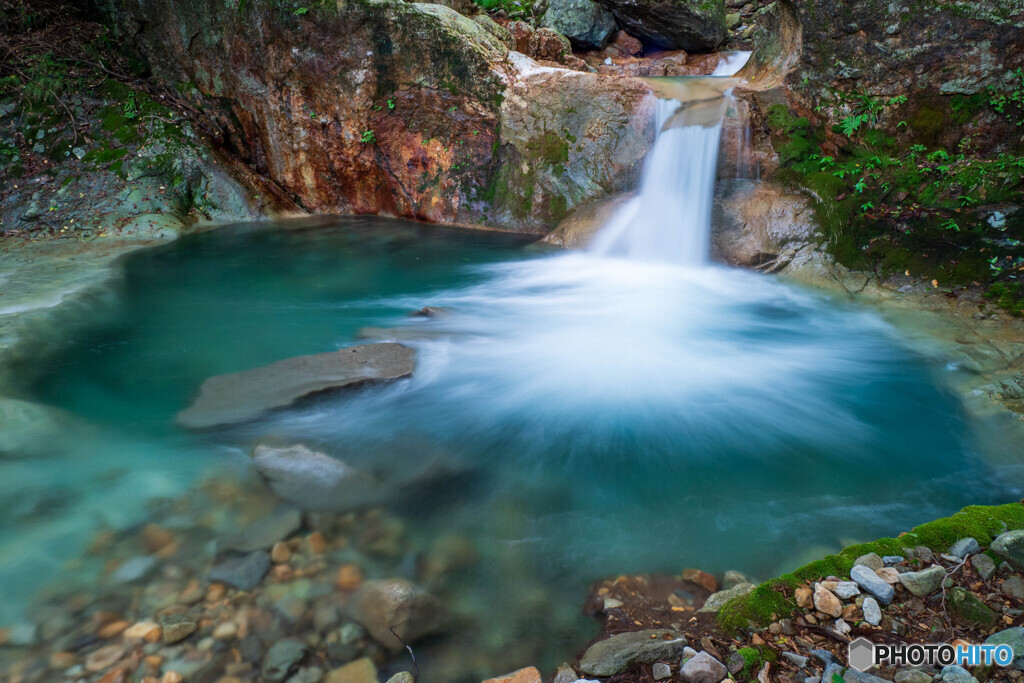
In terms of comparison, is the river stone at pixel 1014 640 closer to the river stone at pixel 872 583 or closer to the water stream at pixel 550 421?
the river stone at pixel 872 583

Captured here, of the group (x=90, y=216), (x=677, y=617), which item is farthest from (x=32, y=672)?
(x=90, y=216)

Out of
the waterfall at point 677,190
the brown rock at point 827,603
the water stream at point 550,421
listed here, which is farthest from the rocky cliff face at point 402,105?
the brown rock at point 827,603

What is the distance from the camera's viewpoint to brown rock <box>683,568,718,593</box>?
2.82 m

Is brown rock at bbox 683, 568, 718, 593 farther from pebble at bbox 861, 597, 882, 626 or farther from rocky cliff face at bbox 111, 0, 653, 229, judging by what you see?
rocky cliff face at bbox 111, 0, 653, 229

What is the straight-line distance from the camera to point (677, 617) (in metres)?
2.57

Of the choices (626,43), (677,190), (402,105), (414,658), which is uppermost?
(626,43)

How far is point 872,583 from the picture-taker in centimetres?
237

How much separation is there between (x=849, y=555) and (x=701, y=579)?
667 mm

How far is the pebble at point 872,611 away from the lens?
223 centimetres

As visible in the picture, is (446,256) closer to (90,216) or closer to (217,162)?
(217,162)

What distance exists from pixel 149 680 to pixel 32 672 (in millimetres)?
469

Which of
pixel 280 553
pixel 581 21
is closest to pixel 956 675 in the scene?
pixel 280 553

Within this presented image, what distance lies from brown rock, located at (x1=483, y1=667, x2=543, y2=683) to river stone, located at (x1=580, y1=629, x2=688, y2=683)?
18cm

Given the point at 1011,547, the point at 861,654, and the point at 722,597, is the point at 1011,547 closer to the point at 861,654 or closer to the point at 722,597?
the point at 861,654
